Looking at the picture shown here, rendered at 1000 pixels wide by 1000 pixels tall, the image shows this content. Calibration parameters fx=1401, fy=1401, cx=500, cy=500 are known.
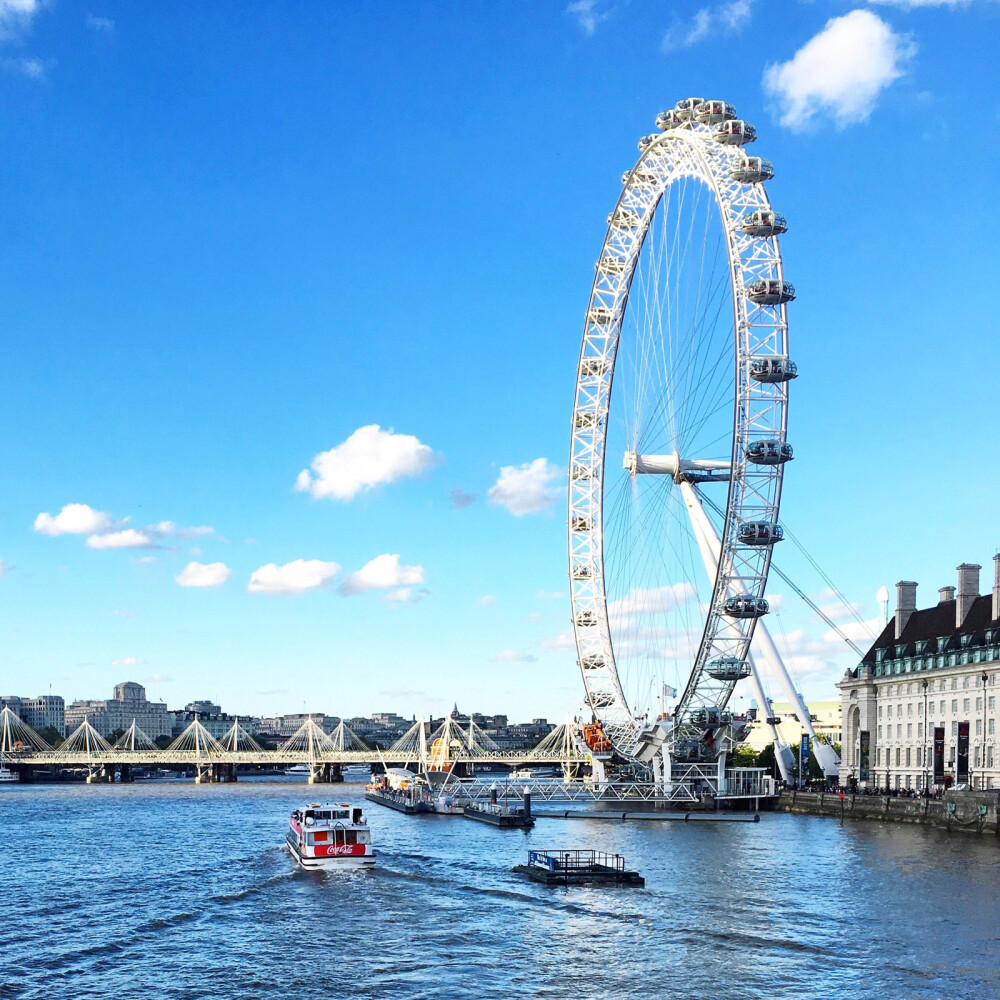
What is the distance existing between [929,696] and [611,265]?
38.1 m

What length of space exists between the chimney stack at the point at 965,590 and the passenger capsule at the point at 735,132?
31.9 m

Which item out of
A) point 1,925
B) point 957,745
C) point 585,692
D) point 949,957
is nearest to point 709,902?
point 949,957

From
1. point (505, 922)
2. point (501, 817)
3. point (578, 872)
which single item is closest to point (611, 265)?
point (501, 817)

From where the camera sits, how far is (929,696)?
91500mm

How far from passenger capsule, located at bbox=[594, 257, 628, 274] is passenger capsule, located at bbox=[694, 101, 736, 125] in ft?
50.6

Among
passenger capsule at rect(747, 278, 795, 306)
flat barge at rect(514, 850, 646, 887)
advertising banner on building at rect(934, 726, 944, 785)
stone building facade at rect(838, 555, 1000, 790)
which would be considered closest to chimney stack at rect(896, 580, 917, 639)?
stone building facade at rect(838, 555, 1000, 790)

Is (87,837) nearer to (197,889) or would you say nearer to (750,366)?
(197,889)

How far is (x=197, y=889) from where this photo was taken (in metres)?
54.4

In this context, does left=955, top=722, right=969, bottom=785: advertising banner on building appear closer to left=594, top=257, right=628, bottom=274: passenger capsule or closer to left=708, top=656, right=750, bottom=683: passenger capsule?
left=708, top=656, right=750, bottom=683: passenger capsule

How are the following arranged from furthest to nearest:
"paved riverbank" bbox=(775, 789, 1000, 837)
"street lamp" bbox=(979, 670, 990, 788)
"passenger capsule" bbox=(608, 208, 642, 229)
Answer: "passenger capsule" bbox=(608, 208, 642, 229), "street lamp" bbox=(979, 670, 990, 788), "paved riverbank" bbox=(775, 789, 1000, 837)

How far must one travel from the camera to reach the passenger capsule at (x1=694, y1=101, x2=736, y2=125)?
3501 inches

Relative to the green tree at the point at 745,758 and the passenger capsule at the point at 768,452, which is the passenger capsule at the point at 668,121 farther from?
the green tree at the point at 745,758

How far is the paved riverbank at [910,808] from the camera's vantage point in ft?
239

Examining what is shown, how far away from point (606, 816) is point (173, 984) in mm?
60506
